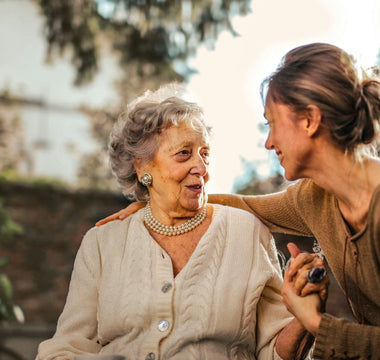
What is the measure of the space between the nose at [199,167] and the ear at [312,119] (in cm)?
63

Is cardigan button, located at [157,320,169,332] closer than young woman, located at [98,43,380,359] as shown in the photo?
No

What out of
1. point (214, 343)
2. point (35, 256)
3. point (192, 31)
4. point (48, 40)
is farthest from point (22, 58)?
point (214, 343)

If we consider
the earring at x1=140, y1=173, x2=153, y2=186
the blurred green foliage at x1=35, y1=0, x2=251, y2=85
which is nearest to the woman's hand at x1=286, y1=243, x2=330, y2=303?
the earring at x1=140, y1=173, x2=153, y2=186

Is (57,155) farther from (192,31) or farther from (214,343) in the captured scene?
(214,343)

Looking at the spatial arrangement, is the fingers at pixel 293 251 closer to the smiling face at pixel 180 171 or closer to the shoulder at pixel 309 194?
the shoulder at pixel 309 194

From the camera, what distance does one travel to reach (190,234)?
259 cm

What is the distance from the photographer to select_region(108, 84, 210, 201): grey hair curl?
8.54 feet

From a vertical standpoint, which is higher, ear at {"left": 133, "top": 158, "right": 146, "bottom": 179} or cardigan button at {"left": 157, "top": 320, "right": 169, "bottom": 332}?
ear at {"left": 133, "top": 158, "right": 146, "bottom": 179}

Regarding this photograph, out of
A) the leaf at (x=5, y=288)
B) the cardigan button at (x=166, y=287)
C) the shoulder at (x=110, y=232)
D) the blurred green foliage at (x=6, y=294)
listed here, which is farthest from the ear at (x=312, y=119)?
the leaf at (x=5, y=288)

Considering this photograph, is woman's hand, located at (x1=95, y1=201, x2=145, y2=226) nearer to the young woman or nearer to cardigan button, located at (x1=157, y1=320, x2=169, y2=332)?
cardigan button, located at (x1=157, y1=320, x2=169, y2=332)

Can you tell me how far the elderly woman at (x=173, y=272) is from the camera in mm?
2346

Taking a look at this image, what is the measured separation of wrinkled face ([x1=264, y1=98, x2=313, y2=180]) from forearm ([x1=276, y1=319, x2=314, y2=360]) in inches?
23.4

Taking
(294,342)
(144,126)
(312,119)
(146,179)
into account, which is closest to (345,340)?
(294,342)

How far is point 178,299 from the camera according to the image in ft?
7.84
